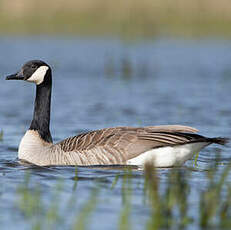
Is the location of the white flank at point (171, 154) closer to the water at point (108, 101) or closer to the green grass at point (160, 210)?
the water at point (108, 101)

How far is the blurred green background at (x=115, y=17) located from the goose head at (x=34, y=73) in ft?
67.2

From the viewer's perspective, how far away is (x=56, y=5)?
3394 centimetres

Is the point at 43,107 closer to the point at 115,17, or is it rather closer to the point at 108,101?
the point at 108,101

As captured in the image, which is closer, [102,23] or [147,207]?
[147,207]

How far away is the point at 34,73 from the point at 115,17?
23.2 meters

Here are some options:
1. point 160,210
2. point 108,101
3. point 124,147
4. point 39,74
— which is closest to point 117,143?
point 124,147

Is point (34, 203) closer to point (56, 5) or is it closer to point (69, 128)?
point (69, 128)

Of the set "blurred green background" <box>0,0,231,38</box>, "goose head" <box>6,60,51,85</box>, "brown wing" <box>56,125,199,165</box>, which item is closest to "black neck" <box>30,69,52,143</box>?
"goose head" <box>6,60,51,85</box>

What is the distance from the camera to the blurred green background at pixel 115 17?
30.8 metres

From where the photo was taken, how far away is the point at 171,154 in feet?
26.8

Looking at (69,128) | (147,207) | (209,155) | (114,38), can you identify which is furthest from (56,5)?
(147,207)

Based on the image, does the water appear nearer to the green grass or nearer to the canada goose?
the green grass

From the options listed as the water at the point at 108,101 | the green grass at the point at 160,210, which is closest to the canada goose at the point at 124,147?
the water at the point at 108,101

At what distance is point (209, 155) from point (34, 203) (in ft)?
15.2
